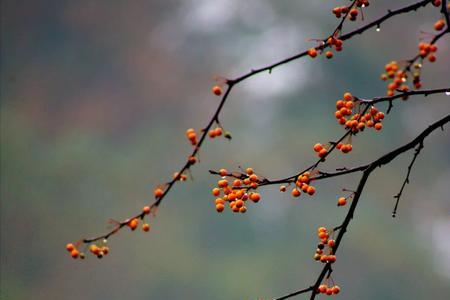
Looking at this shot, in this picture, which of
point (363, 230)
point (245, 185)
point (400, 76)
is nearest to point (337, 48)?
point (400, 76)

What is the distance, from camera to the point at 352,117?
256 centimetres

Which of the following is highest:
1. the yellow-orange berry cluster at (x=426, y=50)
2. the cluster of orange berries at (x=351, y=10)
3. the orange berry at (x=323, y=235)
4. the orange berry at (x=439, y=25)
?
the cluster of orange berries at (x=351, y=10)

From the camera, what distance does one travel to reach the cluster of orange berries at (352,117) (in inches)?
98.1

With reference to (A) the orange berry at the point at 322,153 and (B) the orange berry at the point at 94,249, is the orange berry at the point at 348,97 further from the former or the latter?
(B) the orange berry at the point at 94,249

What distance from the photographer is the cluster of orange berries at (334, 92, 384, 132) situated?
8.18 feet

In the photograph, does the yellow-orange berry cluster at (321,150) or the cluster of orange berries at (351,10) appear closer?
the cluster of orange berries at (351,10)

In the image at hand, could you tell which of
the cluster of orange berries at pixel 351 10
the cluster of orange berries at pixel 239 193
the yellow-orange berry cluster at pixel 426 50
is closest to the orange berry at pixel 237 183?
the cluster of orange berries at pixel 239 193

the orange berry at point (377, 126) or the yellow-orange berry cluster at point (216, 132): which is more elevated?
the orange berry at point (377, 126)

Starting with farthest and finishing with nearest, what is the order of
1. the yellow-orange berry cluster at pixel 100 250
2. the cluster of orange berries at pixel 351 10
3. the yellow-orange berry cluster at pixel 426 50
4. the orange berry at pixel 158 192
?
1. the cluster of orange berries at pixel 351 10
2. the yellow-orange berry cluster at pixel 100 250
3. the yellow-orange berry cluster at pixel 426 50
4. the orange berry at pixel 158 192

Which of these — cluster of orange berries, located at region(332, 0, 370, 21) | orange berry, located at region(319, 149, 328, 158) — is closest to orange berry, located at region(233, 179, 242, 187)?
orange berry, located at region(319, 149, 328, 158)

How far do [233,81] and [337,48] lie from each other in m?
0.54

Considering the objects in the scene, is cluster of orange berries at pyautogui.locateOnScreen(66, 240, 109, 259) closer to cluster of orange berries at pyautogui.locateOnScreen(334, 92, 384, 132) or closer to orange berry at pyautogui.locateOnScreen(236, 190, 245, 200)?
orange berry at pyautogui.locateOnScreen(236, 190, 245, 200)

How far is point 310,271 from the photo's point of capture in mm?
25359

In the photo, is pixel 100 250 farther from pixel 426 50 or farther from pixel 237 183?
pixel 426 50
